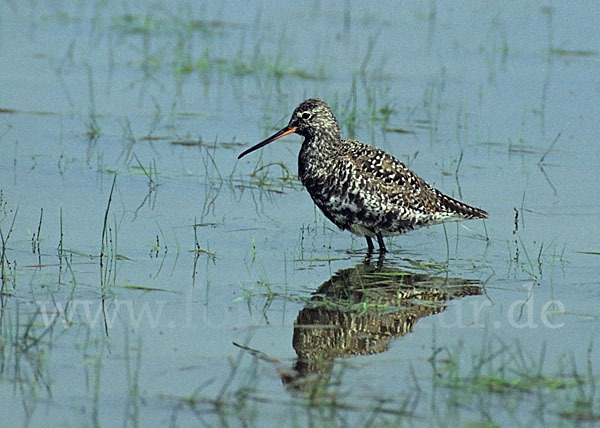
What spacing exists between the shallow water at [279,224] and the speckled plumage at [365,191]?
0.26 meters

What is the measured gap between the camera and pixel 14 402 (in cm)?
568

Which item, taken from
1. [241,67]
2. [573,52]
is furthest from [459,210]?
[573,52]

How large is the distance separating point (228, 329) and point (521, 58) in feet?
32.6

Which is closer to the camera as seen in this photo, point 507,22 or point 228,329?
point 228,329

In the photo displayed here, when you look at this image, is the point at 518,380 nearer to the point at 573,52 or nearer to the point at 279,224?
the point at 279,224

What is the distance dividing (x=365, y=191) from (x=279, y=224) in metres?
0.95

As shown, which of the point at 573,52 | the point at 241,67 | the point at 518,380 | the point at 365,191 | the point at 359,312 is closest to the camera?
A: the point at 518,380

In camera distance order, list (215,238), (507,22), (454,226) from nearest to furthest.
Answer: (215,238), (454,226), (507,22)

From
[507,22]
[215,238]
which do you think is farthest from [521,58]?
[215,238]

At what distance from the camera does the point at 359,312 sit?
7.27 meters

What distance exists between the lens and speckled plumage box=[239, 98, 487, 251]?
29.2ft

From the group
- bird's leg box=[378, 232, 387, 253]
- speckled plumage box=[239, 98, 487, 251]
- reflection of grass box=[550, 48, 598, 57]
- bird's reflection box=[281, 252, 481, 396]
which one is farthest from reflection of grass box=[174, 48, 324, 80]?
bird's reflection box=[281, 252, 481, 396]

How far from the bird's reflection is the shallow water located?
0.07 ft

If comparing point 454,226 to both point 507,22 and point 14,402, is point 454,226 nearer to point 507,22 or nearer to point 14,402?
point 14,402
